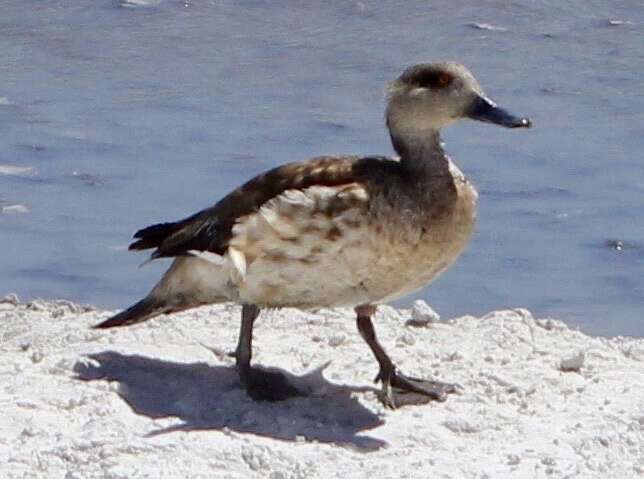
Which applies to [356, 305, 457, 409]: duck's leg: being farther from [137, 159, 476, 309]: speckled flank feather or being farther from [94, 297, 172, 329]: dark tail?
[94, 297, 172, 329]: dark tail

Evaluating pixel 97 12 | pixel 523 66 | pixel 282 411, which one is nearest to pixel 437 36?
pixel 523 66

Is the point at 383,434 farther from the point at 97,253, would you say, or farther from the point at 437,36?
the point at 437,36

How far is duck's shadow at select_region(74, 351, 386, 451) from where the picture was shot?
700 centimetres

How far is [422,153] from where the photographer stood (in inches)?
304

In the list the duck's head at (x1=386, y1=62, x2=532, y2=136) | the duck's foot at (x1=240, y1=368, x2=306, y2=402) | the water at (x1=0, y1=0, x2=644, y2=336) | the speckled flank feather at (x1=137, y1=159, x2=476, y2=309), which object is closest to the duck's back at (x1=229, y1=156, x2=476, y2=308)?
the speckled flank feather at (x1=137, y1=159, x2=476, y2=309)

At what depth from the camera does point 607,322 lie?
923 centimetres

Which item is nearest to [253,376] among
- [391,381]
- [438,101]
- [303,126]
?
[391,381]

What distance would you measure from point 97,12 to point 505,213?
17.0 ft

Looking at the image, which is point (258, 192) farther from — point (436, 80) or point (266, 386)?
point (436, 80)

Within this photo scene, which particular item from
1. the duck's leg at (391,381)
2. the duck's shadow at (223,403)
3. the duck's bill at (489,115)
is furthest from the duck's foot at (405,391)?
the duck's bill at (489,115)

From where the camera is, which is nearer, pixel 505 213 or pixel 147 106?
pixel 505 213

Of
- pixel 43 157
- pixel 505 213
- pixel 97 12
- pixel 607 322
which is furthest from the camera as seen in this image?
pixel 97 12

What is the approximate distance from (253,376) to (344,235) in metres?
0.63

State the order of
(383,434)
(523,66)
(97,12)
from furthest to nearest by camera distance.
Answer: (97,12) → (523,66) → (383,434)
